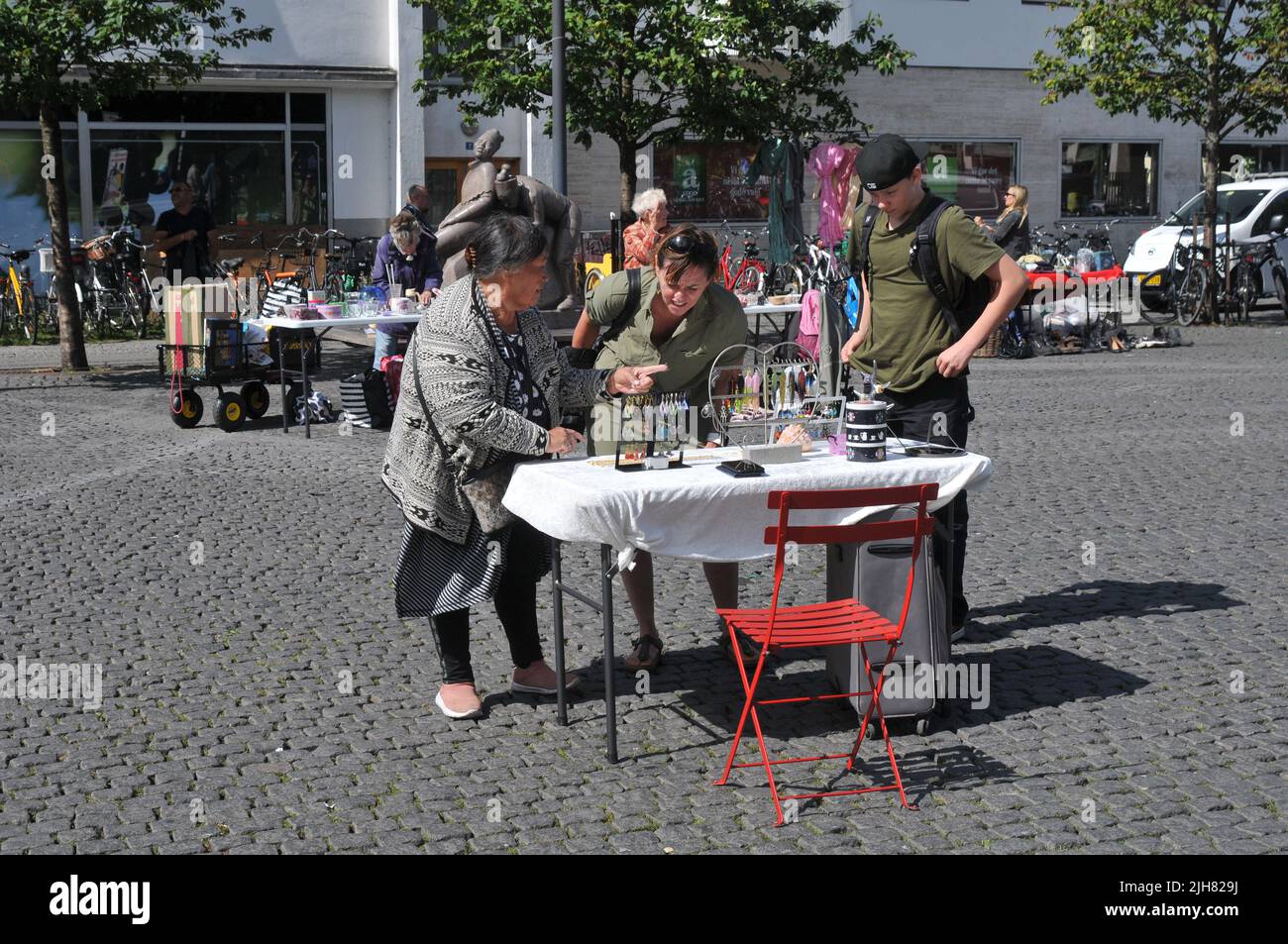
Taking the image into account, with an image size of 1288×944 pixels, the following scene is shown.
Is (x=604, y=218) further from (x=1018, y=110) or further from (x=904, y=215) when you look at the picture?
(x=904, y=215)

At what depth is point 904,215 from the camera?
22.1ft

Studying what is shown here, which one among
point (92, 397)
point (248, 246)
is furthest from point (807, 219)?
point (92, 397)

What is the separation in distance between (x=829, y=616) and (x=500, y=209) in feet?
29.0

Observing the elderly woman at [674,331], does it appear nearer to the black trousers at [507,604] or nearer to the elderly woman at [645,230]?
the black trousers at [507,604]

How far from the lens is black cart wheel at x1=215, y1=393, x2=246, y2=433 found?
544 inches

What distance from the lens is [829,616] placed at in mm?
5605

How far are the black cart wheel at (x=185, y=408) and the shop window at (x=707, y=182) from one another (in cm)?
1772

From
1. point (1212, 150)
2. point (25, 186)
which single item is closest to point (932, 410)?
point (1212, 150)

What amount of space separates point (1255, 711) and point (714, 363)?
2.41 m

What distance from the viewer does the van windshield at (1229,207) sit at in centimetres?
2662

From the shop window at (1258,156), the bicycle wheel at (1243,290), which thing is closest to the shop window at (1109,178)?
the shop window at (1258,156)

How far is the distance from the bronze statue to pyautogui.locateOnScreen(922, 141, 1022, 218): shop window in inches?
797

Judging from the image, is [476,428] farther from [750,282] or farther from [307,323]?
[750,282]

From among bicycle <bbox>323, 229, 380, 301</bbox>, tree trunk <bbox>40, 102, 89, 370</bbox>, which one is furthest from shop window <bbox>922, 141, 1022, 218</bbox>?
tree trunk <bbox>40, 102, 89, 370</bbox>
